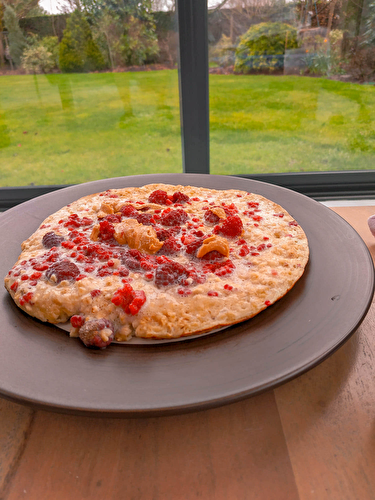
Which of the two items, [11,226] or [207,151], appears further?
[207,151]

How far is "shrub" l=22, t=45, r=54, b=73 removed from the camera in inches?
106

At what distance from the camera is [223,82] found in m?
2.79

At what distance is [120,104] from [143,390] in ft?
8.20

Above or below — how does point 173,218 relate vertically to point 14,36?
below

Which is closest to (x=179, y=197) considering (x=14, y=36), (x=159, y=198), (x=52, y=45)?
(x=159, y=198)

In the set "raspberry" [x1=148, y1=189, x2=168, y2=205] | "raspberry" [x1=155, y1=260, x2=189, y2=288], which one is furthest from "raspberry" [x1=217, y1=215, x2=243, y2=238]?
"raspberry" [x1=148, y1=189, x2=168, y2=205]

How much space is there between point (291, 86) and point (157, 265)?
80.9 inches

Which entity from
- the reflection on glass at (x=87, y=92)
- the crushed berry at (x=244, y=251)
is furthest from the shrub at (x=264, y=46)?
the crushed berry at (x=244, y=251)

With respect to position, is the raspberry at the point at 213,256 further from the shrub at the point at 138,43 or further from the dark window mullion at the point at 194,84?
the shrub at the point at 138,43

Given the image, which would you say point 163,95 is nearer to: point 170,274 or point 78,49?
point 78,49

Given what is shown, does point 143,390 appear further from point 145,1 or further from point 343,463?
point 145,1

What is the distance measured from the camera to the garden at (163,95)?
8.65 feet

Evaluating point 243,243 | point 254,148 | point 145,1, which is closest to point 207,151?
point 254,148

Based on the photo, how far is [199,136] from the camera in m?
2.81
